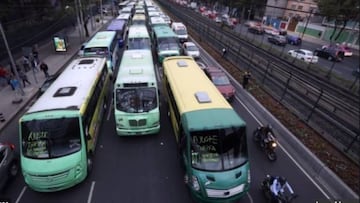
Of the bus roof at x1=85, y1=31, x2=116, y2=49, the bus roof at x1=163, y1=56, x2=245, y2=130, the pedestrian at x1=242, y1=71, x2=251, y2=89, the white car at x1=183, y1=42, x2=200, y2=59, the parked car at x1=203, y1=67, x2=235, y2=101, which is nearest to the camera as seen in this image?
the bus roof at x1=163, y1=56, x2=245, y2=130

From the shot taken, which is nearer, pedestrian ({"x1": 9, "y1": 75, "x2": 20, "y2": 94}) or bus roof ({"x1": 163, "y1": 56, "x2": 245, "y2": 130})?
bus roof ({"x1": 163, "y1": 56, "x2": 245, "y2": 130})

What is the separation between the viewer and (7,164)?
8.71 m

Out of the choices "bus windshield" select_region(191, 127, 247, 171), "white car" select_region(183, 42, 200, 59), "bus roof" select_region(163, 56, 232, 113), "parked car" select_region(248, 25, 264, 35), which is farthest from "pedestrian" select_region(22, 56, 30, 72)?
"parked car" select_region(248, 25, 264, 35)

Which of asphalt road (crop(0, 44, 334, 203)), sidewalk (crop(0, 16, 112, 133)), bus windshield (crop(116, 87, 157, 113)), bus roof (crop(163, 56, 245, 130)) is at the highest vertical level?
bus roof (crop(163, 56, 245, 130))

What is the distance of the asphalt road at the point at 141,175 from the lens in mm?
8492

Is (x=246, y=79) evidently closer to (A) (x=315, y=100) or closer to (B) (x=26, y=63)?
(A) (x=315, y=100)

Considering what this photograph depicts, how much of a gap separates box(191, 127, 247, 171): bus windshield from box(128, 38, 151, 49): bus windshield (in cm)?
1549

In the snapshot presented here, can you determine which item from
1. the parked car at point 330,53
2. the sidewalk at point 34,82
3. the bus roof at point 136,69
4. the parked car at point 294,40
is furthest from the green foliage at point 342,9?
the sidewalk at point 34,82

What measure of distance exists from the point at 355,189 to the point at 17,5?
107ft

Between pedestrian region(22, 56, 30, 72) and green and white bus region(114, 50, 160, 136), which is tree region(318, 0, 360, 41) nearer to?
green and white bus region(114, 50, 160, 136)

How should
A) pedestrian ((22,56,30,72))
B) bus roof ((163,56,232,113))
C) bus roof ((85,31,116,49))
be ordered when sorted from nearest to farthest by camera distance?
bus roof ((163,56,232,113)), bus roof ((85,31,116,49)), pedestrian ((22,56,30,72))

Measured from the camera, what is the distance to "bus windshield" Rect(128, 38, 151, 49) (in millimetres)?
21266

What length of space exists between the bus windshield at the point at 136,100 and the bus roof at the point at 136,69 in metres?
0.46

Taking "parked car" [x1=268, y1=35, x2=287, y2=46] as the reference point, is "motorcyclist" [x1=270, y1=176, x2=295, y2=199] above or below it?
below
